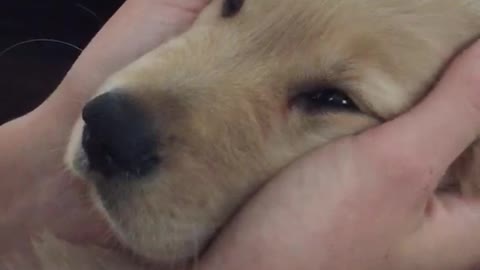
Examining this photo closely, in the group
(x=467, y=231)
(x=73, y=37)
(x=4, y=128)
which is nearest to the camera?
(x=467, y=231)

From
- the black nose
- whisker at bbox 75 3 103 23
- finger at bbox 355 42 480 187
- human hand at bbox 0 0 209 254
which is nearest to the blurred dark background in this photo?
whisker at bbox 75 3 103 23

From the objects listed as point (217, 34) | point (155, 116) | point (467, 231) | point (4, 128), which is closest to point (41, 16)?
point (4, 128)

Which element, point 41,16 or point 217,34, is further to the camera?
point 41,16

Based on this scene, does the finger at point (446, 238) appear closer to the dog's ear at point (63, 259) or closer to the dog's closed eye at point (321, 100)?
the dog's closed eye at point (321, 100)

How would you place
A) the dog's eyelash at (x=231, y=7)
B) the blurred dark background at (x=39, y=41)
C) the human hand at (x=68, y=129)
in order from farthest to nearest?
1. the blurred dark background at (x=39, y=41)
2. the human hand at (x=68, y=129)
3. the dog's eyelash at (x=231, y=7)

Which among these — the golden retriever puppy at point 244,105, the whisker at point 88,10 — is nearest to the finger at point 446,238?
the golden retriever puppy at point 244,105

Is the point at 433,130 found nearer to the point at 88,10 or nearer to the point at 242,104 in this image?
the point at 242,104

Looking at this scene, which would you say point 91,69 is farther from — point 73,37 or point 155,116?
point 73,37
